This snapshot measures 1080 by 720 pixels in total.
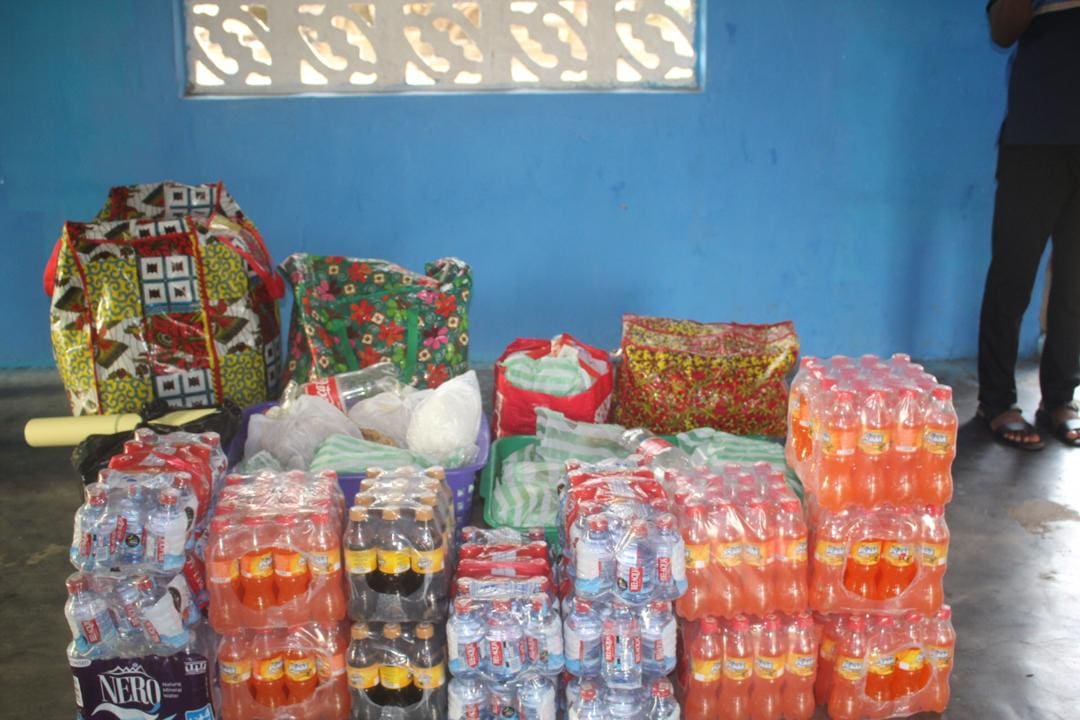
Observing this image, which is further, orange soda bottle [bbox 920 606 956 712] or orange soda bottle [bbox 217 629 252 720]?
orange soda bottle [bbox 920 606 956 712]

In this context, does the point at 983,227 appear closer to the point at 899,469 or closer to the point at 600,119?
the point at 600,119

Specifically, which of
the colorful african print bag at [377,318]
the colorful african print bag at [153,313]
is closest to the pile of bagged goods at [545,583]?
the colorful african print bag at [153,313]

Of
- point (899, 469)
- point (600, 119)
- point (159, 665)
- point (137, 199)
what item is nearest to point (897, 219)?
point (600, 119)

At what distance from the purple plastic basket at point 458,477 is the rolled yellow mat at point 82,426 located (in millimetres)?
145

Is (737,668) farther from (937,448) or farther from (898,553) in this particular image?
(937,448)

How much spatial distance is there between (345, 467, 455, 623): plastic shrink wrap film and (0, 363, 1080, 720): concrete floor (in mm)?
908

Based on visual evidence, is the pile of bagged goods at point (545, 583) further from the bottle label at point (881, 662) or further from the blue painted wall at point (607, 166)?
the blue painted wall at point (607, 166)

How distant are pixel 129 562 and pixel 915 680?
1830mm

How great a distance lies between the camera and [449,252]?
4660 millimetres

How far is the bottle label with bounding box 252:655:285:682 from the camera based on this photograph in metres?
2.28

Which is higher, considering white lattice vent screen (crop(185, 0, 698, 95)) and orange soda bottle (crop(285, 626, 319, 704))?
white lattice vent screen (crop(185, 0, 698, 95))

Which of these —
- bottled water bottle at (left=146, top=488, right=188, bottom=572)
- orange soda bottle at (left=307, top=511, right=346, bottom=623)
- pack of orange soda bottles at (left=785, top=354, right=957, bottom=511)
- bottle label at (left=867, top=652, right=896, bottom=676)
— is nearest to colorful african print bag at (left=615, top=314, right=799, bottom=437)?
pack of orange soda bottles at (left=785, top=354, right=957, bottom=511)

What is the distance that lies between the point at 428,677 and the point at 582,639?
1.16ft

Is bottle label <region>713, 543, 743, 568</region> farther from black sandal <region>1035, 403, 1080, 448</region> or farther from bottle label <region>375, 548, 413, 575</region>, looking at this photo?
black sandal <region>1035, 403, 1080, 448</region>
